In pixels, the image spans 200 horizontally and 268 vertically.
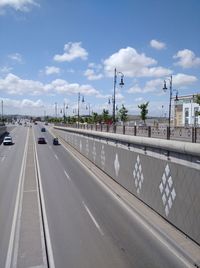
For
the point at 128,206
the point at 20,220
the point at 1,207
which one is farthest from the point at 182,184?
the point at 1,207

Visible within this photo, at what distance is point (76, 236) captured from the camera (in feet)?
45.1

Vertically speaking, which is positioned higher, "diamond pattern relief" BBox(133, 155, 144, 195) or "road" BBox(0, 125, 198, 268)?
"diamond pattern relief" BBox(133, 155, 144, 195)

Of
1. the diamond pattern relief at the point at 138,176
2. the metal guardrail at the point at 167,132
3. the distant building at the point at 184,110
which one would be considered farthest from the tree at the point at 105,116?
the diamond pattern relief at the point at 138,176

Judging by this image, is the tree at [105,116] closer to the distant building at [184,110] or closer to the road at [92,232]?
the distant building at [184,110]

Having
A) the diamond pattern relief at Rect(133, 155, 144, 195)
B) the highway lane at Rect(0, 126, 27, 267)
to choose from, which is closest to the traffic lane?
the highway lane at Rect(0, 126, 27, 267)

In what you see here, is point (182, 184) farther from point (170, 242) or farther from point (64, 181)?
point (64, 181)

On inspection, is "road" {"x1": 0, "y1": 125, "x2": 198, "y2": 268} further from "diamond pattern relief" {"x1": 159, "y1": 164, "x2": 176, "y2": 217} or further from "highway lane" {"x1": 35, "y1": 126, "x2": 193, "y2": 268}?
"diamond pattern relief" {"x1": 159, "y1": 164, "x2": 176, "y2": 217}

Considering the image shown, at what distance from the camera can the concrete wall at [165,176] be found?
13.4 metres

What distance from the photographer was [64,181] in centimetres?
2728

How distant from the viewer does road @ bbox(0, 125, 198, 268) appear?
37.1 ft

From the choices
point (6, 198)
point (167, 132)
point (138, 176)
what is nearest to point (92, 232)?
point (167, 132)

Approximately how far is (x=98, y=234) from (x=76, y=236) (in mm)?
Answer: 891

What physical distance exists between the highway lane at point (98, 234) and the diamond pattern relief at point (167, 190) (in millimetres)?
1475

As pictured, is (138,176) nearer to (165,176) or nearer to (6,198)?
(165,176)
